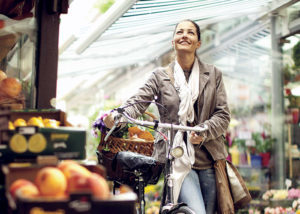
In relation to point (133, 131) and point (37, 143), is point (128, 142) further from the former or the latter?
point (37, 143)

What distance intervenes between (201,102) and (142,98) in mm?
447

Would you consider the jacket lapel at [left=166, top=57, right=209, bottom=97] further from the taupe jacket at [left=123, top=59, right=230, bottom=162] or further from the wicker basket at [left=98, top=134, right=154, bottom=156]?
the wicker basket at [left=98, top=134, right=154, bottom=156]

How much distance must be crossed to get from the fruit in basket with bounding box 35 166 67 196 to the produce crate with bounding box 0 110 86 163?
0.24 metres

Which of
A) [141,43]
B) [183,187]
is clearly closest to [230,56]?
[141,43]

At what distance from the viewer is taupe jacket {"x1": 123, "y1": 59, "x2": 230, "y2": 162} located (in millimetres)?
3242

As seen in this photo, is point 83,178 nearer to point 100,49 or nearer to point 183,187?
point 183,187

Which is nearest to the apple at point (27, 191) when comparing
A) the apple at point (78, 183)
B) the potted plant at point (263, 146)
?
the apple at point (78, 183)

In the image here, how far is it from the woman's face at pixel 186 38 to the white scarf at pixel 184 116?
181mm

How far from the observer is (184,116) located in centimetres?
322

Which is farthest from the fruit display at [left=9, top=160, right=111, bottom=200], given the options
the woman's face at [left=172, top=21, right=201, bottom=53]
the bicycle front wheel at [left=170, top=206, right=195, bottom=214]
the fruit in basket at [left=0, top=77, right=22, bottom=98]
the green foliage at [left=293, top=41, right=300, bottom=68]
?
the green foliage at [left=293, top=41, right=300, bottom=68]

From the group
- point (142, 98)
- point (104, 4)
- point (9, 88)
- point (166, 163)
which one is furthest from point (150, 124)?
point (104, 4)

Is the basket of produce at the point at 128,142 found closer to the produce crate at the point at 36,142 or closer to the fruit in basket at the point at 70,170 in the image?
the produce crate at the point at 36,142

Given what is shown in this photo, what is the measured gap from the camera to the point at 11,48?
338 centimetres

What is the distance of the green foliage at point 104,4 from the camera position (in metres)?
11.0
